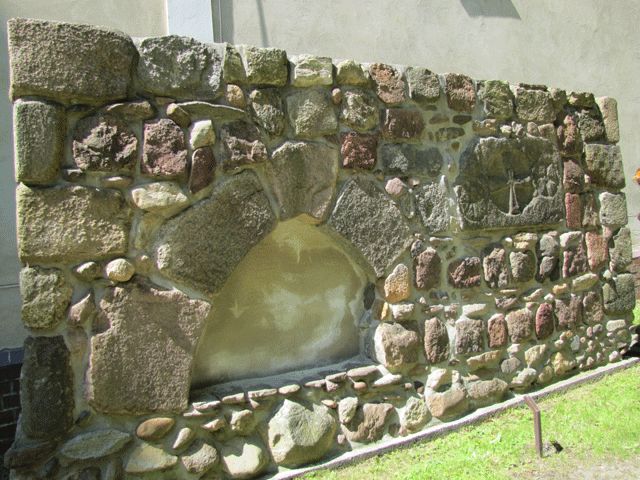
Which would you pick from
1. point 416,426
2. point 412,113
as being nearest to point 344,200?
point 412,113

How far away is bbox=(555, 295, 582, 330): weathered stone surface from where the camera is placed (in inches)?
131

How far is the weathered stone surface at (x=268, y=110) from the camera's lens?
7.43 ft

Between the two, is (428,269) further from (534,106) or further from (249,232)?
(534,106)

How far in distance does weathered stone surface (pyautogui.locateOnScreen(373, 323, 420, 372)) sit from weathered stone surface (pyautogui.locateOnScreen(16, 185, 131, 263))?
124cm

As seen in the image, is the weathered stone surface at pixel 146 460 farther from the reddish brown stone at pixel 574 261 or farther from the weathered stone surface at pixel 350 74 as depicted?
the reddish brown stone at pixel 574 261

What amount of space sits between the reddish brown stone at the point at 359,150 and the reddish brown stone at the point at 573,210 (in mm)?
1455

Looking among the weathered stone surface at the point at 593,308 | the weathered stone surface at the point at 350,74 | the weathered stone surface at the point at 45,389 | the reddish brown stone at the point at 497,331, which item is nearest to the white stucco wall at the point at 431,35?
the weathered stone surface at the point at 45,389

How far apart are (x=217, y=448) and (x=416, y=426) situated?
1001mm

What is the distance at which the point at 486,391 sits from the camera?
2.97m

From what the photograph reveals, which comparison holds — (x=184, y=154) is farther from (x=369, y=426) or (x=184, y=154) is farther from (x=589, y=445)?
(x=589, y=445)

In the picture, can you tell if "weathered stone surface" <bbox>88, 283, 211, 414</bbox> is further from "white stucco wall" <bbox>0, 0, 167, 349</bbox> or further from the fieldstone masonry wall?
A: "white stucco wall" <bbox>0, 0, 167, 349</bbox>

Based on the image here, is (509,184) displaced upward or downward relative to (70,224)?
upward

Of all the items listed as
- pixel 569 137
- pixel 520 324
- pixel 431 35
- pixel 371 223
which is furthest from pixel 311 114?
pixel 431 35

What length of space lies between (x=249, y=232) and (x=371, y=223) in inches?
23.9
